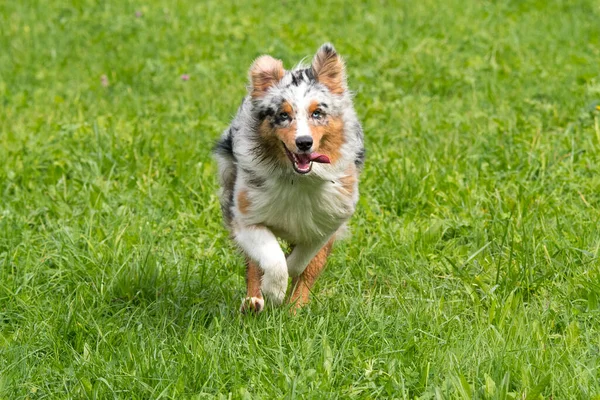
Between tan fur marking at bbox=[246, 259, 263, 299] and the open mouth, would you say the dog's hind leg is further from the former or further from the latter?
the open mouth

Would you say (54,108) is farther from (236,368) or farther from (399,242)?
(236,368)

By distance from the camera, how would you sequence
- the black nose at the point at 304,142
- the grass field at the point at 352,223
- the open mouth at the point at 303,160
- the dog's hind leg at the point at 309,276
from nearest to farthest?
the grass field at the point at 352,223, the black nose at the point at 304,142, the open mouth at the point at 303,160, the dog's hind leg at the point at 309,276

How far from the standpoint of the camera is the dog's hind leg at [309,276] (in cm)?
513

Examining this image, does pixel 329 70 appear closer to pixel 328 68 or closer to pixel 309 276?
pixel 328 68

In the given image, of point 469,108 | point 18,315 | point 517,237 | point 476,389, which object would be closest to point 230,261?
point 18,315

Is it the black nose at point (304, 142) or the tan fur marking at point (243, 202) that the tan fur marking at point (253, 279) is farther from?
the black nose at point (304, 142)

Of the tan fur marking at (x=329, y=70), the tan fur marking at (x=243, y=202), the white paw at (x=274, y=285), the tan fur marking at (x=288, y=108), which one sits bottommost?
the white paw at (x=274, y=285)

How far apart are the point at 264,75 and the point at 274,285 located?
40.4 inches

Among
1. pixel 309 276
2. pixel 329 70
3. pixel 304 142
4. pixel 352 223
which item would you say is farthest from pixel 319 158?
pixel 352 223

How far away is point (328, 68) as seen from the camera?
471 centimetres

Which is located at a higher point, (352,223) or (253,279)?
(253,279)

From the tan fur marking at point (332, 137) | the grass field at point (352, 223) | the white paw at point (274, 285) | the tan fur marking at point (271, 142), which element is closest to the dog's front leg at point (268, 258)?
the white paw at point (274, 285)

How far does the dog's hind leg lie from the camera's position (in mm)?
5129

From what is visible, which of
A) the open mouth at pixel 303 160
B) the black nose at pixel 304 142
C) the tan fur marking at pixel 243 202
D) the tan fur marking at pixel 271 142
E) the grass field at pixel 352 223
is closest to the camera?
the grass field at pixel 352 223
